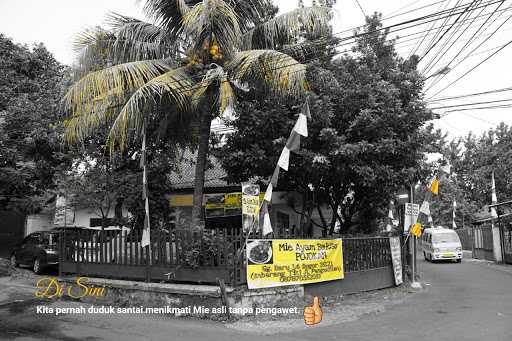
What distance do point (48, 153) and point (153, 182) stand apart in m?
3.93

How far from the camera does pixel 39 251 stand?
15.2m

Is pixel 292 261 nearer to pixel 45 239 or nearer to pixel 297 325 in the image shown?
pixel 297 325

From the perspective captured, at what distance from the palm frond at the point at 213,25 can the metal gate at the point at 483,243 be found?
22.1 metres

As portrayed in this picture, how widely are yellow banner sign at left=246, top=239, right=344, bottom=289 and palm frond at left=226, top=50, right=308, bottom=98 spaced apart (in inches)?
141

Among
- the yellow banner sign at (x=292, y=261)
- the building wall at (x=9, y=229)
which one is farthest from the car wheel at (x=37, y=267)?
the yellow banner sign at (x=292, y=261)

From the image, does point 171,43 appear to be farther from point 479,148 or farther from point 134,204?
point 479,148

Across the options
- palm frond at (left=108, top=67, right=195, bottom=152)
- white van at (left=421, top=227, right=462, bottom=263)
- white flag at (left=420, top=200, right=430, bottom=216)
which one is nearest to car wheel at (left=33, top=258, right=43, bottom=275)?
palm frond at (left=108, top=67, right=195, bottom=152)

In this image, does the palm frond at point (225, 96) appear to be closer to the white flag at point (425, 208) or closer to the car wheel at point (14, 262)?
the white flag at point (425, 208)

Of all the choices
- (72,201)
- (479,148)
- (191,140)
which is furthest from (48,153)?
(479,148)

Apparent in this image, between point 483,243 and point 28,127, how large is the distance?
26.5 metres

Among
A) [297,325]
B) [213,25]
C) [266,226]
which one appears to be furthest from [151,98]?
[297,325]

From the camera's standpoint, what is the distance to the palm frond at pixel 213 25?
1000 centimetres

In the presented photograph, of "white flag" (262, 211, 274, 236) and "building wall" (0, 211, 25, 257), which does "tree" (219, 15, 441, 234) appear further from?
"building wall" (0, 211, 25, 257)

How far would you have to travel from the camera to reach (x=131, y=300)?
10.2m
